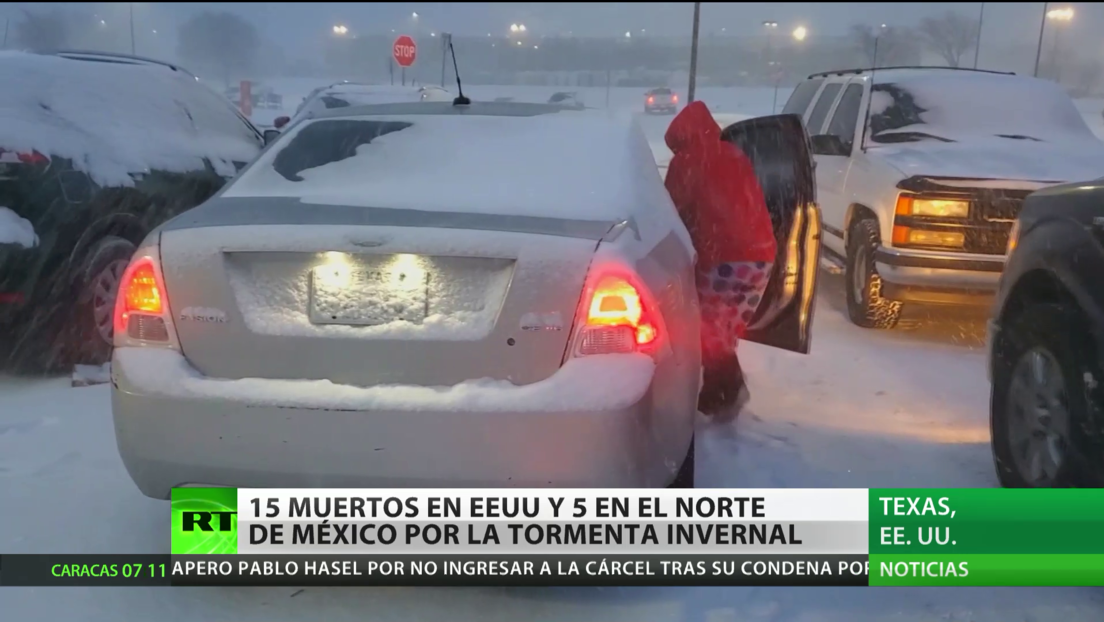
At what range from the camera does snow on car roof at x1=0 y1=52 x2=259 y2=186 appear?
5.27 metres

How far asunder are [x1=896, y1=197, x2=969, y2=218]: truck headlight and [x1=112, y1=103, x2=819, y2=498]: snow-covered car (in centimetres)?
381

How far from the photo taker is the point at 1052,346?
3430 mm

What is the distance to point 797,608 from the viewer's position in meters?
3.05

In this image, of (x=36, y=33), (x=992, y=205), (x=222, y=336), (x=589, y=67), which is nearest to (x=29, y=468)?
(x=222, y=336)

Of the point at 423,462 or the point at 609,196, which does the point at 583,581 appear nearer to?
the point at 423,462

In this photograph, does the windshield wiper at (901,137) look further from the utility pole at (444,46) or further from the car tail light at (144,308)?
the car tail light at (144,308)

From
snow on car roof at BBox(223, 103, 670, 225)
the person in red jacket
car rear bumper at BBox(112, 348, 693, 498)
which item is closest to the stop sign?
the person in red jacket

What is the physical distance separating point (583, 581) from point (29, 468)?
2552mm

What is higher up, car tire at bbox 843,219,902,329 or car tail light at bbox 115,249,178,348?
car tail light at bbox 115,249,178,348

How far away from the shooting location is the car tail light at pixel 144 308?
2879mm

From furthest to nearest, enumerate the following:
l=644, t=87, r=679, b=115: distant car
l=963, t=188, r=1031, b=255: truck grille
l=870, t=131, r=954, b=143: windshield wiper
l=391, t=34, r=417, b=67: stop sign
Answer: l=644, t=87, r=679, b=115: distant car < l=391, t=34, r=417, b=67: stop sign < l=870, t=131, r=954, b=143: windshield wiper < l=963, t=188, r=1031, b=255: truck grille

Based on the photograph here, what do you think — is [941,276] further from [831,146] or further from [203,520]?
[203,520]

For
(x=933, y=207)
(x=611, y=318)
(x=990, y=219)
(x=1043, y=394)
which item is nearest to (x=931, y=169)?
(x=933, y=207)

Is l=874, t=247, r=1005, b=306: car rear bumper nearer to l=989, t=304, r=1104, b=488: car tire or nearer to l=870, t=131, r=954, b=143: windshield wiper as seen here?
l=870, t=131, r=954, b=143: windshield wiper
